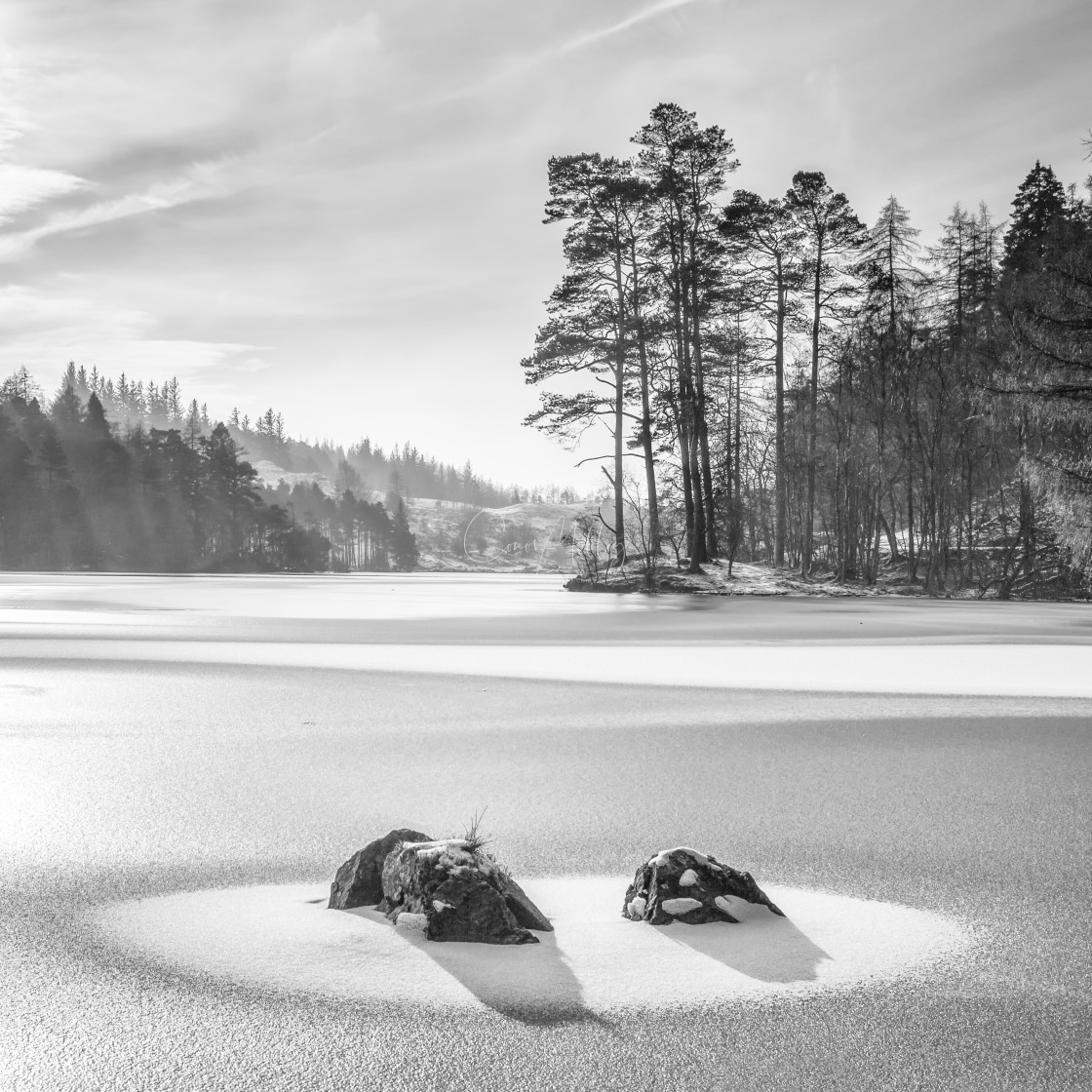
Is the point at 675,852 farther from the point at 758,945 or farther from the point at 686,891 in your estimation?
the point at 758,945

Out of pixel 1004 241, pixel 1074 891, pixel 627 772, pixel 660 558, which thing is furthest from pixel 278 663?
pixel 1004 241

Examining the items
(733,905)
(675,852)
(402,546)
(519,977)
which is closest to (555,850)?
(675,852)

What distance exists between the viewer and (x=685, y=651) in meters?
11.5

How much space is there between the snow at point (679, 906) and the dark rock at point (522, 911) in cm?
36

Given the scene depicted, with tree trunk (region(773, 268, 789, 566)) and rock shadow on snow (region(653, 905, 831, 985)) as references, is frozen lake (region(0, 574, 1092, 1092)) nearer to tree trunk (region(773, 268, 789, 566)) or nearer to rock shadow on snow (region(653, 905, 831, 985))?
rock shadow on snow (region(653, 905, 831, 985))

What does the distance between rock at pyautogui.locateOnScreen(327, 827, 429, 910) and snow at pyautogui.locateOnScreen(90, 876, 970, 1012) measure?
6 centimetres

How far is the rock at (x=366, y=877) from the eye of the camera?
10.0 feet

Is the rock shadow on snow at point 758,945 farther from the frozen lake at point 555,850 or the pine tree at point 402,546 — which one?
the pine tree at point 402,546

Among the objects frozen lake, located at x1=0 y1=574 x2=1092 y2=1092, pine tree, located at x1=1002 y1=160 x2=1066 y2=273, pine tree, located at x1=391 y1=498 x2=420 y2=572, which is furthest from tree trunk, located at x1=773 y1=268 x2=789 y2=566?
pine tree, located at x1=391 y1=498 x2=420 y2=572

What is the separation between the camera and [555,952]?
273cm

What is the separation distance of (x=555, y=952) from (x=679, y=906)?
436mm

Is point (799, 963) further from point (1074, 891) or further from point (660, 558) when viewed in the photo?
point (660, 558)

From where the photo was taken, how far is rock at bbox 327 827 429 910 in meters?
3.05

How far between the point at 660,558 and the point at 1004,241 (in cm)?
2433
